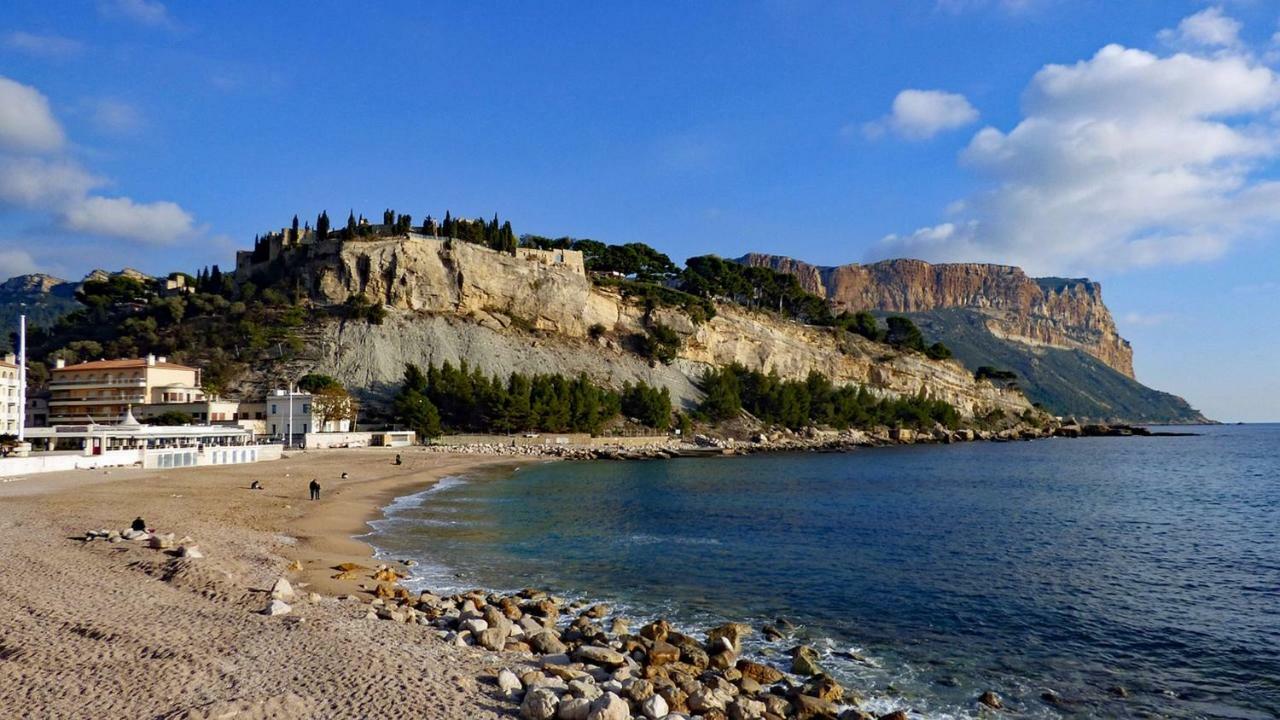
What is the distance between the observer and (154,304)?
97750 mm

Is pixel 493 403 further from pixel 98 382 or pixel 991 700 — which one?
pixel 991 700

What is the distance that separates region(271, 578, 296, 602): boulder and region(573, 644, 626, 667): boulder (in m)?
5.90

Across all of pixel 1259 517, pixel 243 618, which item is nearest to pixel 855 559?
pixel 243 618

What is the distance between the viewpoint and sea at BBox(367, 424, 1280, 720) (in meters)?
13.6

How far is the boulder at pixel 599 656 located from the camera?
40.8 feet

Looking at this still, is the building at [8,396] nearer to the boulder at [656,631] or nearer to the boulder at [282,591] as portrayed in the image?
the boulder at [282,591]

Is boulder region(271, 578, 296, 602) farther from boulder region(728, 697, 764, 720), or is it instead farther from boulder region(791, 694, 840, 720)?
boulder region(791, 694, 840, 720)

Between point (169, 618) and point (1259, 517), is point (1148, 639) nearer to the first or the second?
point (169, 618)

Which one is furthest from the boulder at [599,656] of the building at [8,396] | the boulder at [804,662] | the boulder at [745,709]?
the building at [8,396]

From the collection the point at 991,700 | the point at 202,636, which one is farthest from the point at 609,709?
the point at 991,700

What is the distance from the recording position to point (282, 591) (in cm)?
1463

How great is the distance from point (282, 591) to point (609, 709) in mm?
8531

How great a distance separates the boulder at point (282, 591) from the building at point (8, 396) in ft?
215

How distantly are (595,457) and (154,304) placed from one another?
66.3 metres
